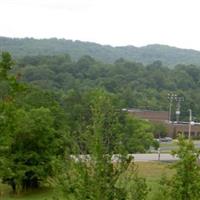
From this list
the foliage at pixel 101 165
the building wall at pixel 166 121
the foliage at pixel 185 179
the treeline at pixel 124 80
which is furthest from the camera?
the treeline at pixel 124 80

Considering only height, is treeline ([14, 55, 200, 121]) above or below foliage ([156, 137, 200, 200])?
below

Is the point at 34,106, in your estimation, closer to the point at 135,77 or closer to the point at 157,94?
the point at 157,94

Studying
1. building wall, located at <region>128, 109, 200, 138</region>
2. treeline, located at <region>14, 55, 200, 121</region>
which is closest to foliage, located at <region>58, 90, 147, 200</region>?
building wall, located at <region>128, 109, 200, 138</region>

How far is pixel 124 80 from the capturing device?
10812 cm

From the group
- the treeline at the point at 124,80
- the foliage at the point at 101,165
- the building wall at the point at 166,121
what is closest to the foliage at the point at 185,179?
the foliage at the point at 101,165

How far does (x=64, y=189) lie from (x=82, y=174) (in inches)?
20.5

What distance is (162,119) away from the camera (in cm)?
8431

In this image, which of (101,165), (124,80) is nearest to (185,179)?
(101,165)

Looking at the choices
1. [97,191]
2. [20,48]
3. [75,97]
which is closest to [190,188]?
[97,191]

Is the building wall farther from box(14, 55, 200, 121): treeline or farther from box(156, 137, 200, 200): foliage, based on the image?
box(156, 137, 200, 200): foliage

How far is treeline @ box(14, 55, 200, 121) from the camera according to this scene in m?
93.3

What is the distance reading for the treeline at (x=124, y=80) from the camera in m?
93.3

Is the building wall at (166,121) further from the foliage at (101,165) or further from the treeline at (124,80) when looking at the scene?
the foliage at (101,165)

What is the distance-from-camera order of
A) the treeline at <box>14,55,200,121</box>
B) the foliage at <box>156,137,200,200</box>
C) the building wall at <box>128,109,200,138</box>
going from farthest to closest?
the treeline at <box>14,55,200,121</box>
the building wall at <box>128,109,200,138</box>
the foliage at <box>156,137,200,200</box>
